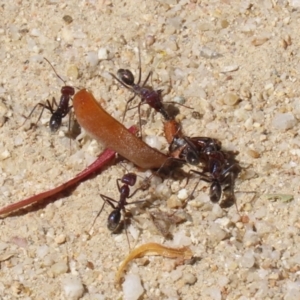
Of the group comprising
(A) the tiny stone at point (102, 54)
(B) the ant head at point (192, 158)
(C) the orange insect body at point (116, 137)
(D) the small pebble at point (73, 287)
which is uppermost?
(A) the tiny stone at point (102, 54)

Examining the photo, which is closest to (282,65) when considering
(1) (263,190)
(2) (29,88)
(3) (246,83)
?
(3) (246,83)

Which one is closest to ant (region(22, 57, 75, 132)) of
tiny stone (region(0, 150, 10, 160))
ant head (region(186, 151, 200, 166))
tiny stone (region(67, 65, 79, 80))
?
tiny stone (region(67, 65, 79, 80))

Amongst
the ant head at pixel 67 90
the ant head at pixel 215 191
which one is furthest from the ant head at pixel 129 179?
the ant head at pixel 67 90

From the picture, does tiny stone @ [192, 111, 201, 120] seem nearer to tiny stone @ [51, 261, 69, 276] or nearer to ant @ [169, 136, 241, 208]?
ant @ [169, 136, 241, 208]

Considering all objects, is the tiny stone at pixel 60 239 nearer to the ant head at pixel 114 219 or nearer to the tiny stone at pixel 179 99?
the ant head at pixel 114 219

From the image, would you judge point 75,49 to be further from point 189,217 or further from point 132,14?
point 189,217
